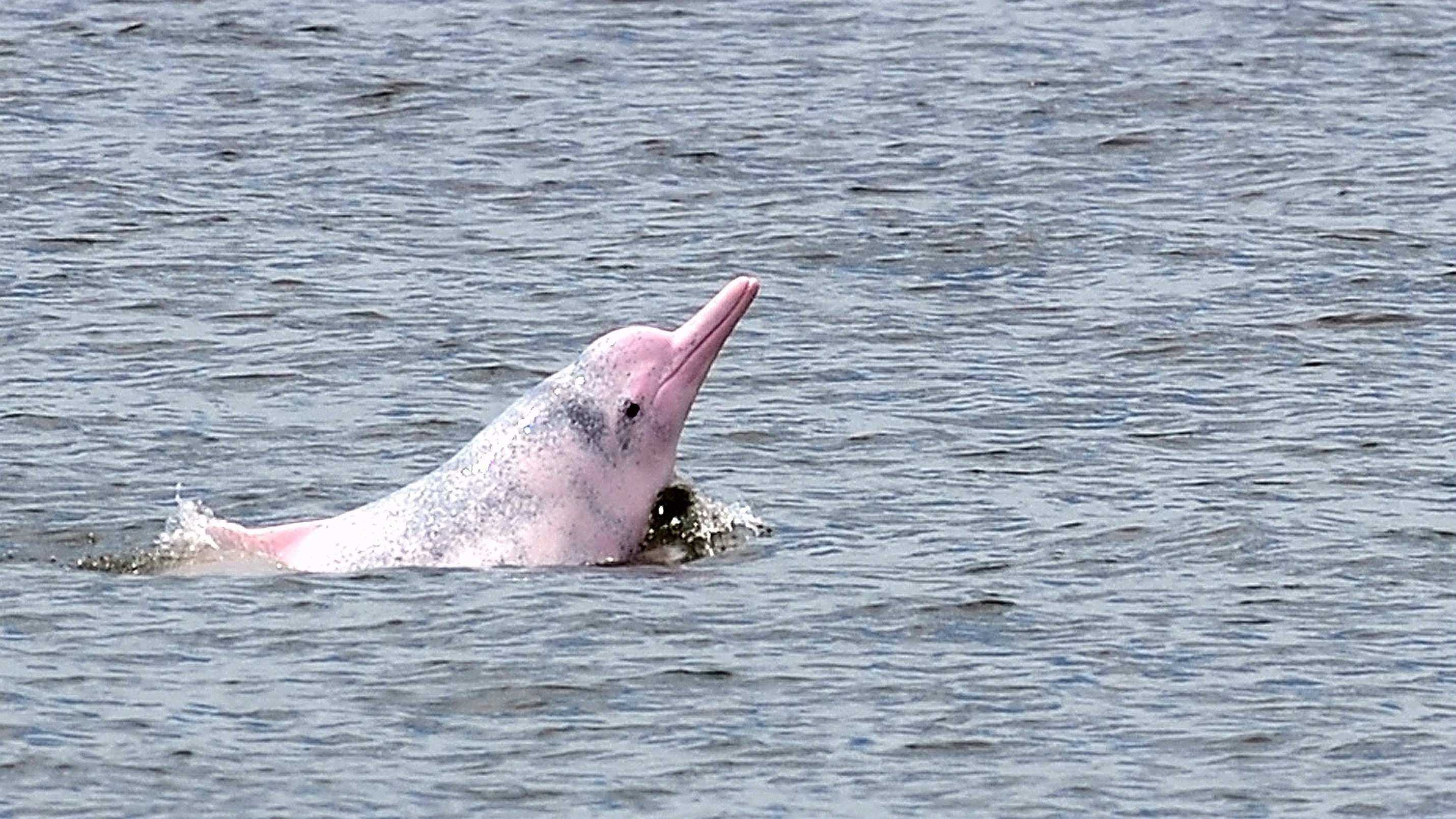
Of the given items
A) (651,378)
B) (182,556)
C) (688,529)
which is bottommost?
(688,529)

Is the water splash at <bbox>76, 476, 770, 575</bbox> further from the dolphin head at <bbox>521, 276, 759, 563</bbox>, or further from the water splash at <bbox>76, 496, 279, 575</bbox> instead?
the dolphin head at <bbox>521, 276, 759, 563</bbox>

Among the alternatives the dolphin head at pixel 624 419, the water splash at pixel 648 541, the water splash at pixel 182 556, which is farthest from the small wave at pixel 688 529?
the water splash at pixel 182 556

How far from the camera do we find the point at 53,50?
31.5 metres

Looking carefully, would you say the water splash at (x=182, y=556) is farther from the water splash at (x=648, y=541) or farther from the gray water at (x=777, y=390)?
the gray water at (x=777, y=390)

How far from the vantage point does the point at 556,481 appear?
16656mm

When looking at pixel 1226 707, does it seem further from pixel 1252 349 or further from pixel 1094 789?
pixel 1252 349

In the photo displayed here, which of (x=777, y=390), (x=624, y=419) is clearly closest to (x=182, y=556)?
(x=624, y=419)

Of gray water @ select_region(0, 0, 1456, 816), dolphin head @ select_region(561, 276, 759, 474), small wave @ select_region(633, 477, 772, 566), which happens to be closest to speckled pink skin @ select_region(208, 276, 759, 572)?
dolphin head @ select_region(561, 276, 759, 474)

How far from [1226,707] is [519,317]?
895cm

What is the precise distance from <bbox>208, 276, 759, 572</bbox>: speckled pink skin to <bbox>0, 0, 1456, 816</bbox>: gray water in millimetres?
269

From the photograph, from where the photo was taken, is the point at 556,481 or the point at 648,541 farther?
the point at 648,541

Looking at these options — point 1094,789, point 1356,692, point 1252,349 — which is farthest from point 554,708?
point 1252,349

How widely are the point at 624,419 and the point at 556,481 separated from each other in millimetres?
449

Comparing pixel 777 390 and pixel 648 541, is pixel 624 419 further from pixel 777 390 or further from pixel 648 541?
pixel 777 390
